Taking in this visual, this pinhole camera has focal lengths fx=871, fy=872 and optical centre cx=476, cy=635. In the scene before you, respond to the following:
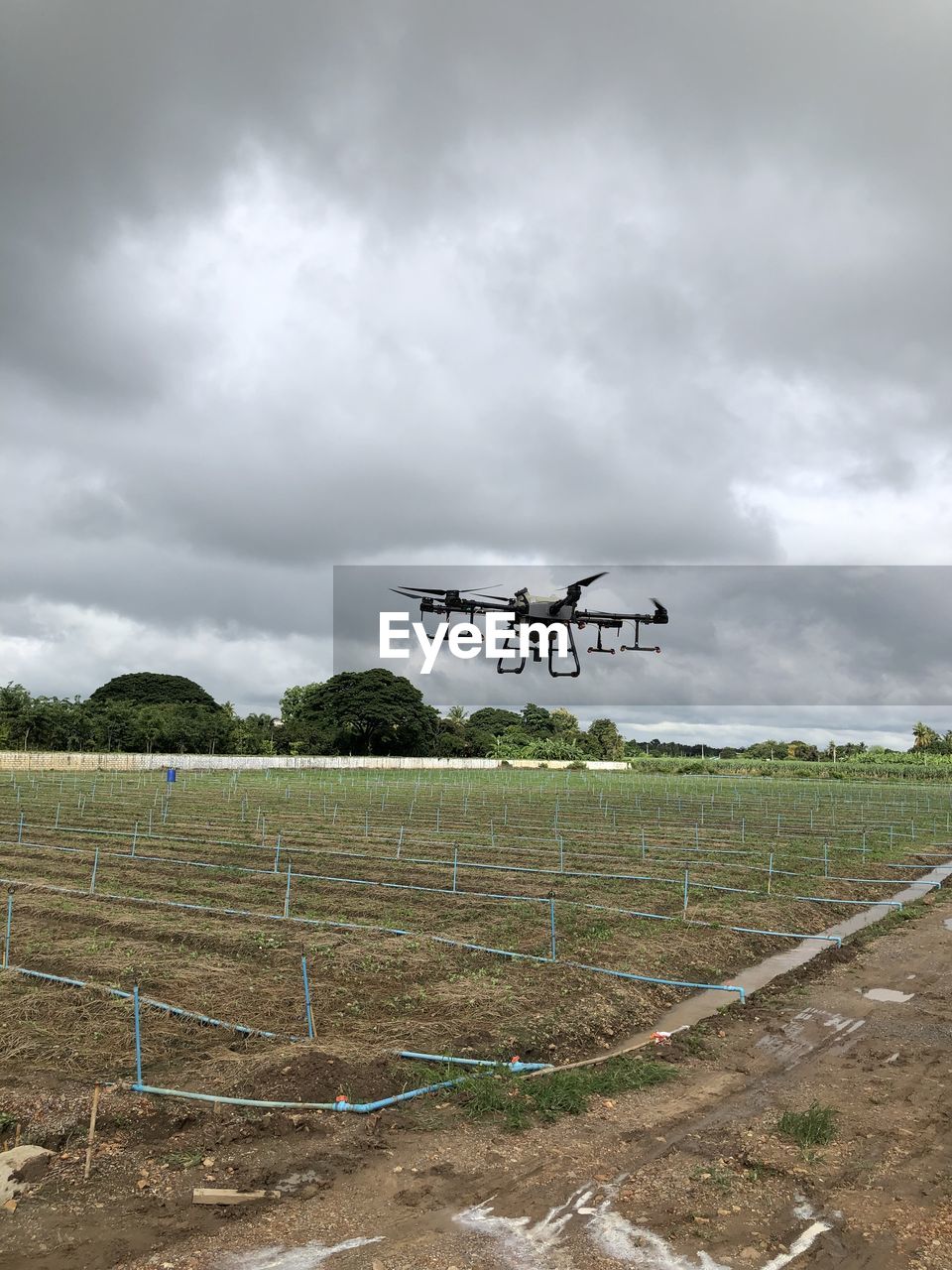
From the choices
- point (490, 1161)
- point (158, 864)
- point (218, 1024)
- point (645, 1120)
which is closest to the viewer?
point (490, 1161)

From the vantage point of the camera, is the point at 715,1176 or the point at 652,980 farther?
the point at 652,980

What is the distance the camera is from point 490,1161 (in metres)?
6.71

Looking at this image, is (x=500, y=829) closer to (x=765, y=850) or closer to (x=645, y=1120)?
(x=765, y=850)

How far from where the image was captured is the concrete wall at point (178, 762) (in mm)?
66188

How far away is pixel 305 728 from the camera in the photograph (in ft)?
313

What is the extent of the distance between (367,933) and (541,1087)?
5.90 meters

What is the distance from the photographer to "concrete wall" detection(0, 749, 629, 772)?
66188 mm

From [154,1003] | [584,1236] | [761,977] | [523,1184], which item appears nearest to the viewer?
[584,1236]

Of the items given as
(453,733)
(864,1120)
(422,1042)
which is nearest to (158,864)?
(422,1042)

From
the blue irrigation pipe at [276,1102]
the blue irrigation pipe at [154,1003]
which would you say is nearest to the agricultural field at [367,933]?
the blue irrigation pipe at [154,1003]

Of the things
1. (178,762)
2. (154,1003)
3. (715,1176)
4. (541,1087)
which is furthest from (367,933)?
(178,762)

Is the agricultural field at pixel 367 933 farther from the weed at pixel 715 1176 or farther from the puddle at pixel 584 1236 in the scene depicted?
the weed at pixel 715 1176

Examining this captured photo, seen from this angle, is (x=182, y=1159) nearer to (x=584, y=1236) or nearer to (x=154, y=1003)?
(x=584, y=1236)

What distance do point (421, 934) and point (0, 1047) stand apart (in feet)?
20.5
